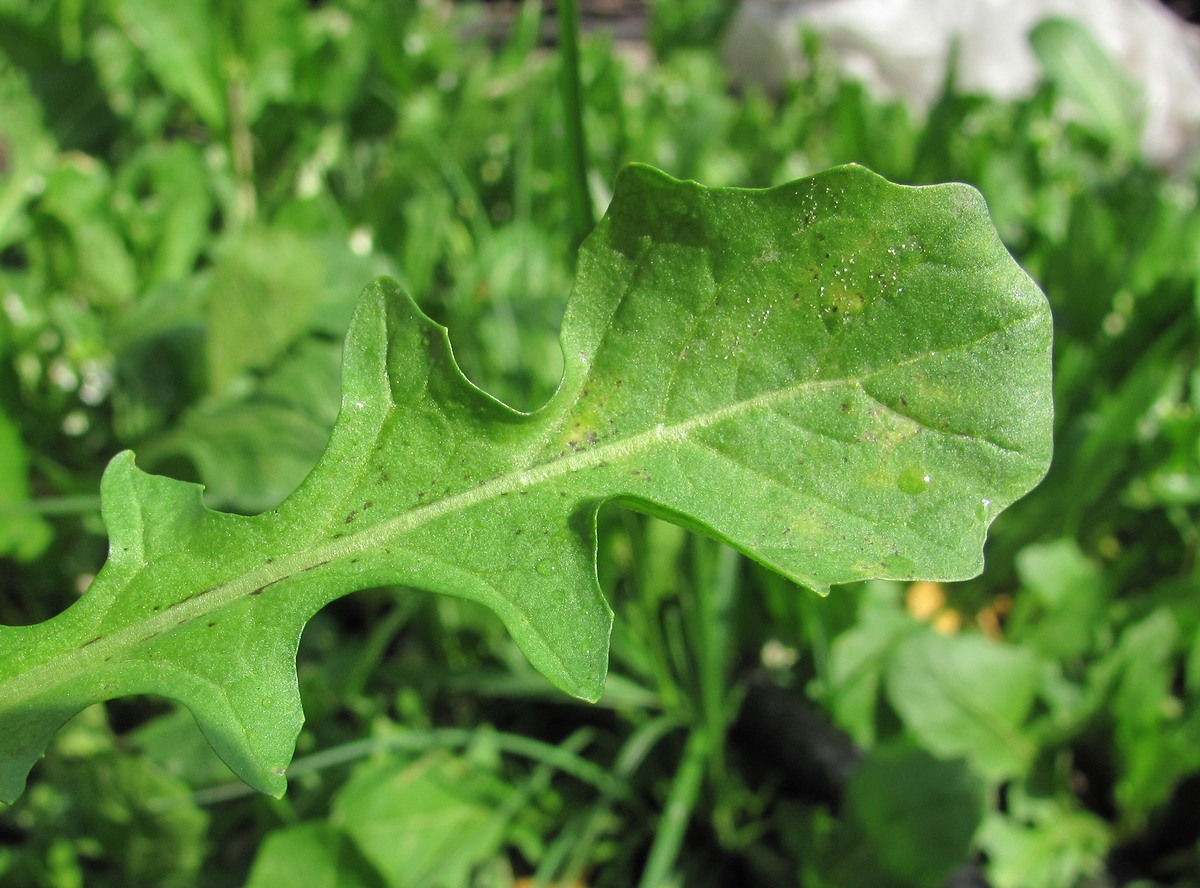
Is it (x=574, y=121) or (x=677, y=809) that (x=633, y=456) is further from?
(x=677, y=809)

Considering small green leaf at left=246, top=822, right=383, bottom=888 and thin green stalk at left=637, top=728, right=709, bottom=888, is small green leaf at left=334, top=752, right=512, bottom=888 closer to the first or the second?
small green leaf at left=246, top=822, right=383, bottom=888

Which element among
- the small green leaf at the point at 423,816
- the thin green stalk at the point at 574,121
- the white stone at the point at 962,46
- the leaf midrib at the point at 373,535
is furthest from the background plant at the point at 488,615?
the white stone at the point at 962,46

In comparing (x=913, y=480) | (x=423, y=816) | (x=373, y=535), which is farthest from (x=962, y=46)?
(x=373, y=535)

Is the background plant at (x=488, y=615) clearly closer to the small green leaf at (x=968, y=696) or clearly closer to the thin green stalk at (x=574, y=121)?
the small green leaf at (x=968, y=696)

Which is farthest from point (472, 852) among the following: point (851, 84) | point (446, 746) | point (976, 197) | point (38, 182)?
point (851, 84)

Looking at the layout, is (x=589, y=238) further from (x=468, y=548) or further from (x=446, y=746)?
(x=446, y=746)

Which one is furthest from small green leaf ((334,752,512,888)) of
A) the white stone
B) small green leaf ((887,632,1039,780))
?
the white stone
